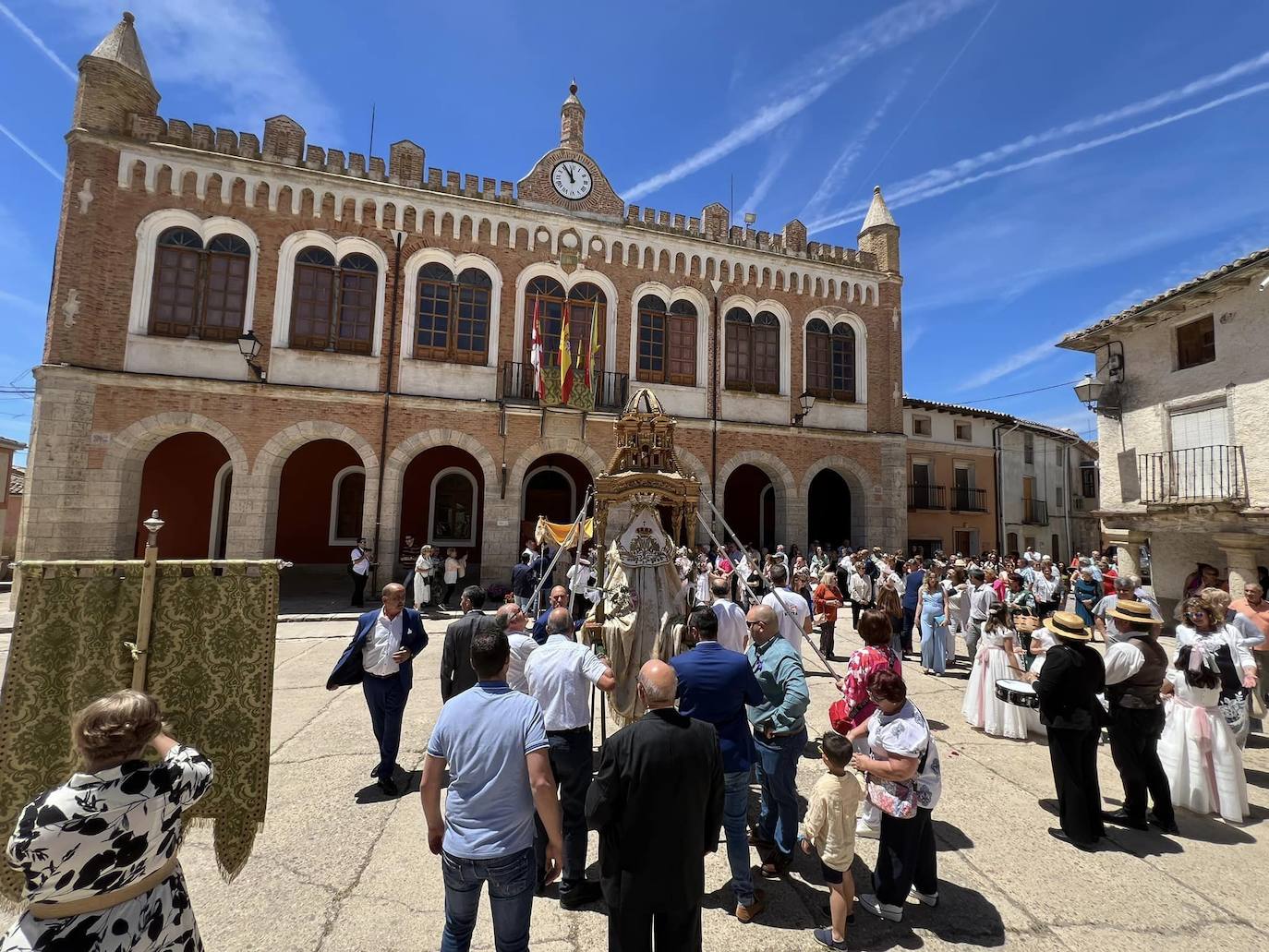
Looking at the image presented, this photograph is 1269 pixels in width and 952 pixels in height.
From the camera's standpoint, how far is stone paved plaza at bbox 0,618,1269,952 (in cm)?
314

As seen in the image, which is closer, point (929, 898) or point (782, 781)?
point (929, 898)

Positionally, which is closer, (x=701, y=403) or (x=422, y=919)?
(x=422, y=919)

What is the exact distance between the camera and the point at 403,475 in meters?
15.3

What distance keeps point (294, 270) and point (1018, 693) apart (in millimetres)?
17348

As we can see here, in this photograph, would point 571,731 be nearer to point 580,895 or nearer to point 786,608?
point 580,895

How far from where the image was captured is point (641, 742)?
2.55 meters

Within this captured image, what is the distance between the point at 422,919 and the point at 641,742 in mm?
1926

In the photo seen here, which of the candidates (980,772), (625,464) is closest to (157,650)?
(625,464)

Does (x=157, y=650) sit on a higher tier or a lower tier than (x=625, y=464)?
lower

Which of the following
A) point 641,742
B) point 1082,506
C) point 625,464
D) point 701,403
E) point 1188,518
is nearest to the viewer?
point 641,742

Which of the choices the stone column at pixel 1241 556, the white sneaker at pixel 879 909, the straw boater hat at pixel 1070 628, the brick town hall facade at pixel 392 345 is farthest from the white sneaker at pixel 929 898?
the brick town hall facade at pixel 392 345

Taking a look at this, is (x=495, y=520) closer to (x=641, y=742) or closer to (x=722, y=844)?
(x=722, y=844)

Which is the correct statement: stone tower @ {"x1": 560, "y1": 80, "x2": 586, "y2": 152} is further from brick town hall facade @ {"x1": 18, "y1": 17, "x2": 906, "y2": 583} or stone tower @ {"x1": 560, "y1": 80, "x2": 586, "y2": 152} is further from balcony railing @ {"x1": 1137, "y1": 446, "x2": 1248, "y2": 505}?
balcony railing @ {"x1": 1137, "y1": 446, "x2": 1248, "y2": 505}

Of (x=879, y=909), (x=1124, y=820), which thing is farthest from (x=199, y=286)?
(x=1124, y=820)
